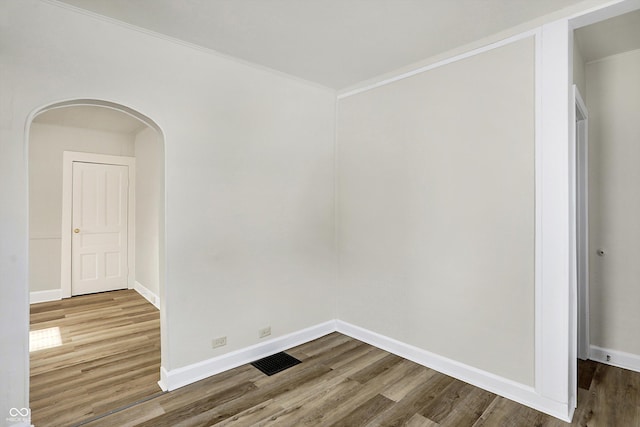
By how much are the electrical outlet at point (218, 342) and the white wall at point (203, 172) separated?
4 centimetres

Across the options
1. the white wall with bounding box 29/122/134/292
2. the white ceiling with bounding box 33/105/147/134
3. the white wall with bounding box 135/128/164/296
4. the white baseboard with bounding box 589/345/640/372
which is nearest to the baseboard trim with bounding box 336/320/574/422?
the white baseboard with bounding box 589/345/640/372

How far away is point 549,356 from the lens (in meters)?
2.26

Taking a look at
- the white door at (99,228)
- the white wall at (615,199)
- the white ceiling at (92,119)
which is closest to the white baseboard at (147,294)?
the white door at (99,228)

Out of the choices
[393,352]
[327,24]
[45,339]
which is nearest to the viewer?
[327,24]

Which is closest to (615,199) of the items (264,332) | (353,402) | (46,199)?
(353,402)

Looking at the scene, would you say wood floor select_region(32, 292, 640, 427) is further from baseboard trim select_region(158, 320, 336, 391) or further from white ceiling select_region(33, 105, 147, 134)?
white ceiling select_region(33, 105, 147, 134)

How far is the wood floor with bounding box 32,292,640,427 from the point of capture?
220 centimetres

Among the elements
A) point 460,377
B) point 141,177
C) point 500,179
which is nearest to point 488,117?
point 500,179

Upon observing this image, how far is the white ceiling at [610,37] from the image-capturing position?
2385 millimetres

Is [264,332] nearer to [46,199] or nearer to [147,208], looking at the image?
[147,208]

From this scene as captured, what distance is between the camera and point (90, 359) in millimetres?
3094

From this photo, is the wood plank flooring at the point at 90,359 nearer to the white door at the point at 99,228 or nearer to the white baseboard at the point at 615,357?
the white door at the point at 99,228

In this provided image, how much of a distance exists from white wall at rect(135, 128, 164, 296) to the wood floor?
252 centimetres

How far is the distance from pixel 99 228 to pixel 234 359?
4.06 m
